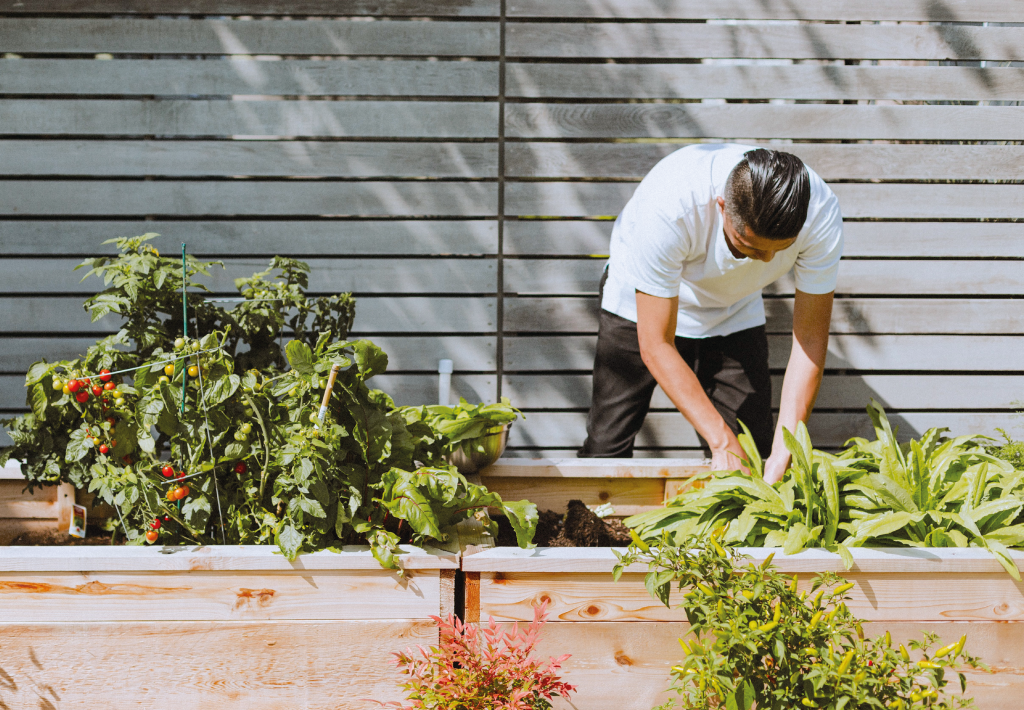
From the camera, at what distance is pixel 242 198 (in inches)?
125

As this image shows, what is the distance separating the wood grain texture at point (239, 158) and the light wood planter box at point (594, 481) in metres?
1.41

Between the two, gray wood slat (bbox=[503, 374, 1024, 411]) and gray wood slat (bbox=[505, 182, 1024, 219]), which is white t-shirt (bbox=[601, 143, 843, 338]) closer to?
gray wood slat (bbox=[505, 182, 1024, 219])

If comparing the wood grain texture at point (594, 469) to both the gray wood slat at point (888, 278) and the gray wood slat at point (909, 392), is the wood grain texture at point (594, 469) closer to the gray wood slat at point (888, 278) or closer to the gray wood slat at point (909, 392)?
the gray wood slat at point (909, 392)

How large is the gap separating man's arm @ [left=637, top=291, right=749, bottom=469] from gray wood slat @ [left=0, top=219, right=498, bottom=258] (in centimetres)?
109

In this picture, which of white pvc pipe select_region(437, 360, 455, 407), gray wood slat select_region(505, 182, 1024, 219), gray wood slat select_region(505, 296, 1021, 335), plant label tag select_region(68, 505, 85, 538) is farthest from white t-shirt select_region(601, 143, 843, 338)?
plant label tag select_region(68, 505, 85, 538)

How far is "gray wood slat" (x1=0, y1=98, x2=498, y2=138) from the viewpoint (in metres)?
3.08

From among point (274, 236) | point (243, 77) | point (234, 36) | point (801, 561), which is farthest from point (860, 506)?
point (234, 36)

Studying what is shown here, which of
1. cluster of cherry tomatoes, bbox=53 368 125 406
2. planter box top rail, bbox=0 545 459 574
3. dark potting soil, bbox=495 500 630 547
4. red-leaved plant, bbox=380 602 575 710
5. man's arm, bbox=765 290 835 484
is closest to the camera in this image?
red-leaved plant, bbox=380 602 575 710

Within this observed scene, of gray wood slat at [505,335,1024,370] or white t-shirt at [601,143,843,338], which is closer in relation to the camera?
white t-shirt at [601,143,843,338]

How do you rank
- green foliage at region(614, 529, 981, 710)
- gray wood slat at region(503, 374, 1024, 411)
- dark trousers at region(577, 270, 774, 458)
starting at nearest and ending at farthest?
green foliage at region(614, 529, 981, 710) < dark trousers at region(577, 270, 774, 458) < gray wood slat at region(503, 374, 1024, 411)

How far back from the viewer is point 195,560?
180 cm

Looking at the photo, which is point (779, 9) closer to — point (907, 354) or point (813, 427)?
point (907, 354)

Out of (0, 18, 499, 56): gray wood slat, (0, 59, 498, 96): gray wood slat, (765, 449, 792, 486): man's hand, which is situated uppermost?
(0, 18, 499, 56): gray wood slat

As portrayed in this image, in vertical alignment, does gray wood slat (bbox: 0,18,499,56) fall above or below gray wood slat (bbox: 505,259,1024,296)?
above
